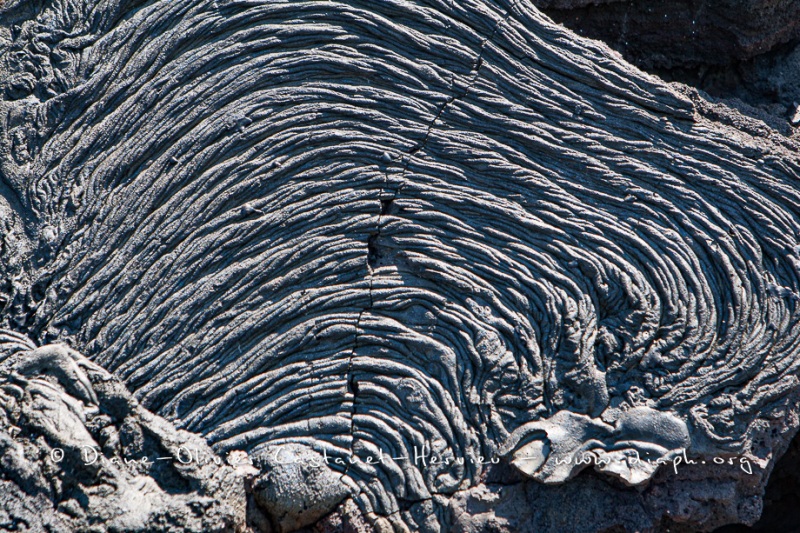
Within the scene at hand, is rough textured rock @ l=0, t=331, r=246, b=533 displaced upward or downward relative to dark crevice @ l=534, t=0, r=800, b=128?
downward

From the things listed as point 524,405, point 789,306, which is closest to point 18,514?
point 524,405

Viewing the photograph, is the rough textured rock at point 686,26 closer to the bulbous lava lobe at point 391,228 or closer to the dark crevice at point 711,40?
the dark crevice at point 711,40

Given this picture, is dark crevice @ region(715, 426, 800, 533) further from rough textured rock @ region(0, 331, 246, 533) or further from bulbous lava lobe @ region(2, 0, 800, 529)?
rough textured rock @ region(0, 331, 246, 533)

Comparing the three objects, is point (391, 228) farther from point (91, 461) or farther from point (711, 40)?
point (711, 40)

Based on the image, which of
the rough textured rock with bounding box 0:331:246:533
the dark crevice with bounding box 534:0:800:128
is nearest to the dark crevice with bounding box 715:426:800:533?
the dark crevice with bounding box 534:0:800:128

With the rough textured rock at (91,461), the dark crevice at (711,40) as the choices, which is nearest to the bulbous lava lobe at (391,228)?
the rough textured rock at (91,461)

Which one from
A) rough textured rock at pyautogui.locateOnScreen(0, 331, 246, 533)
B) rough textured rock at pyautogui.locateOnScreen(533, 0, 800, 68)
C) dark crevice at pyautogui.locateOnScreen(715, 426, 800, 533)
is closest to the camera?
rough textured rock at pyautogui.locateOnScreen(0, 331, 246, 533)
